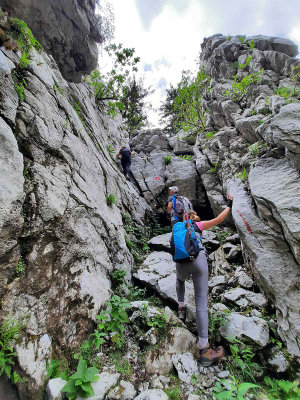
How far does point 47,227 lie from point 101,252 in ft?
6.24

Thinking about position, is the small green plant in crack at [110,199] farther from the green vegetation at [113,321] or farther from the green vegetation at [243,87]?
the green vegetation at [243,87]

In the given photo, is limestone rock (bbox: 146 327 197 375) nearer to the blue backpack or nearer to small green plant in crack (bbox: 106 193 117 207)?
the blue backpack

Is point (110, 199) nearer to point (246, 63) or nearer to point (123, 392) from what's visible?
point (123, 392)

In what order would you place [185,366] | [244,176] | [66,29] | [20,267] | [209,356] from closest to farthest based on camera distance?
1. [20,267]
2. [185,366]
3. [209,356]
4. [244,176]
5. [66,29]

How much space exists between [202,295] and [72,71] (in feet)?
38.7

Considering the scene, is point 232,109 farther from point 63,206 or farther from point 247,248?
point 63,206

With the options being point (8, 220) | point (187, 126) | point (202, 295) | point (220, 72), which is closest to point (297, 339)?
point (202, 295)

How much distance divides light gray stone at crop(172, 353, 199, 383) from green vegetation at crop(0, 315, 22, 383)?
2.85 metres

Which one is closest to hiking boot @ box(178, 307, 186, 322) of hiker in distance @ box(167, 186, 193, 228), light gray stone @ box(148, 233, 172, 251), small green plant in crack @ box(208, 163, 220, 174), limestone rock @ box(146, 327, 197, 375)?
limestone rock @ box(146, 327, 197, 375)

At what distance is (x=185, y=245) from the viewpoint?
4.67 m

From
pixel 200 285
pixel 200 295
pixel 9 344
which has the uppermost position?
pixel 9 344

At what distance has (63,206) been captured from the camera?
188 inches

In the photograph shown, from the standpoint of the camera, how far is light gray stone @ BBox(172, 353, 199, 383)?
3825 mm

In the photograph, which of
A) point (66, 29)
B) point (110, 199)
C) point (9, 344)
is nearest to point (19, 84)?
point (110, 199)
